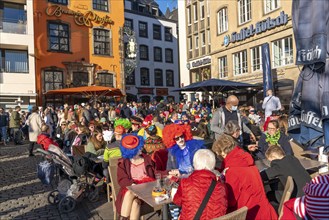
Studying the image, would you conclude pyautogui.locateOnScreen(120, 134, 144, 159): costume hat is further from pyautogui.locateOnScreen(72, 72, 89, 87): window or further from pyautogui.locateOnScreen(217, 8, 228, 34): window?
pyautogui.locateOnScreen(217, 8, 228, 34): window

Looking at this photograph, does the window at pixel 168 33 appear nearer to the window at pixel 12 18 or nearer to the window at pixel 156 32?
the window at pixel 156 32

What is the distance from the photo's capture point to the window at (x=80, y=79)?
25248 mm

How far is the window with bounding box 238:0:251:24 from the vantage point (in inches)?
889

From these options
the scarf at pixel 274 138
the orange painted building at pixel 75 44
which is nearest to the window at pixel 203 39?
the orange painted building at pixel 75 44

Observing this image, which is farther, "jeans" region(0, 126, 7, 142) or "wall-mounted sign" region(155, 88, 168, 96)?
"wall-mounted sign" region(155, 88, 168, 96)

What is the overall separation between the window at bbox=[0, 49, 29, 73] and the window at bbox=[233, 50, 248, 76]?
1597cm

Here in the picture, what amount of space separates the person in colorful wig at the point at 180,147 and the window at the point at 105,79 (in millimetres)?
22568

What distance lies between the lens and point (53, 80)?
24250 millimetres

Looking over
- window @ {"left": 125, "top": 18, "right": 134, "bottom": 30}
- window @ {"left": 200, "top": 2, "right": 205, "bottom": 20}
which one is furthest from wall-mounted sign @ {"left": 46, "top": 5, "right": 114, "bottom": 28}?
window @ {"left": 125, "top": 18, "right": 134, "bottom": 30}

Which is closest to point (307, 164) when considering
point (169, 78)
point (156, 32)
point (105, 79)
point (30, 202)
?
point (30, 202)

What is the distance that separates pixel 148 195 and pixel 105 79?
79.3 ft

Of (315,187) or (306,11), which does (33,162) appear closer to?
(306,11)

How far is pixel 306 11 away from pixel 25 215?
228 inches

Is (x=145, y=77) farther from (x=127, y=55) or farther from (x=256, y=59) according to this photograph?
(x=256, y=59)
